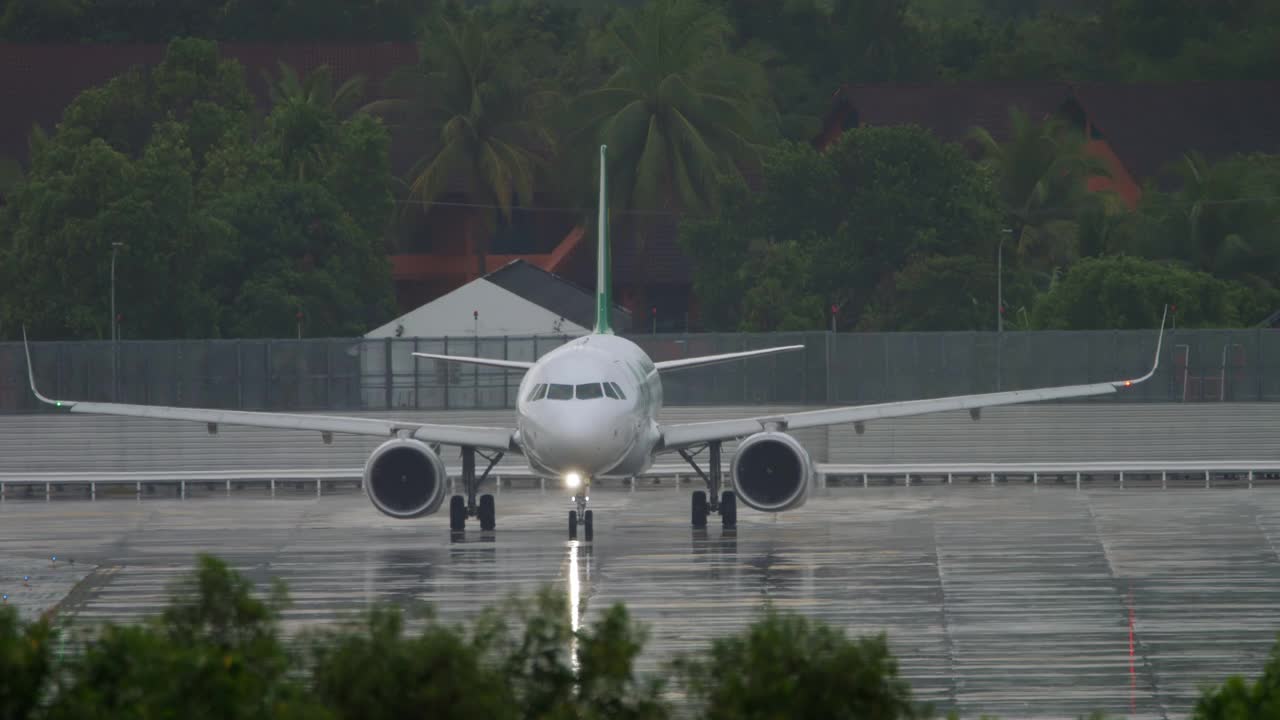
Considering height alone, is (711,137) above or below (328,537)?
above

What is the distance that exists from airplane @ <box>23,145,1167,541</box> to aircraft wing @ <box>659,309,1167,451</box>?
2 cm

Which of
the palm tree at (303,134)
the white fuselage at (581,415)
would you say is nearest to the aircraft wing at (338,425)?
the white fuselage at (581,415)

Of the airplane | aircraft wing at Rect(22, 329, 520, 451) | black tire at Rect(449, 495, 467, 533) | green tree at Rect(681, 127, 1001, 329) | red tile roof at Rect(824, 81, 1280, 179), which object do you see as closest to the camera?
the airplane

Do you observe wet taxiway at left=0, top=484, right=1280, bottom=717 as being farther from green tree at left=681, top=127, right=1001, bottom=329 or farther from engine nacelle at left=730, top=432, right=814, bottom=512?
green tree at left=681, top=127, right=1001, bottom=329

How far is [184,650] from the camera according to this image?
934 cm

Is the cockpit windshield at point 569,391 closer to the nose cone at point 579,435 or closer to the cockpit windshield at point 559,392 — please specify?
the cockpit windshield at point 559,392

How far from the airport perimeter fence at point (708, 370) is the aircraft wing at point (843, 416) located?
1375 centimetres

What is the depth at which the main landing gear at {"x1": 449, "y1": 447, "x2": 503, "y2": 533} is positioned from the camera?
31684mm

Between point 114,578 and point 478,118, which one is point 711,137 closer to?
point 478,118

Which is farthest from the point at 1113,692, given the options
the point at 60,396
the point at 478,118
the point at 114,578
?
the point at 478,118

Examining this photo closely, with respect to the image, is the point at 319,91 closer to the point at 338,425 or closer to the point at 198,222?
the point at 198,222

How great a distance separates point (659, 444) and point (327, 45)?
70.0 m

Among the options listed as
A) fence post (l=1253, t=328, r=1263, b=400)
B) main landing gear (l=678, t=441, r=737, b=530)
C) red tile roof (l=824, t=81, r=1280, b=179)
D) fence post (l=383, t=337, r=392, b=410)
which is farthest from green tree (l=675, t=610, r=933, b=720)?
red tile roof (l=824, t=81, r=1280, b=179)

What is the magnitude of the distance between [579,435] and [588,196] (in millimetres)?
52411
